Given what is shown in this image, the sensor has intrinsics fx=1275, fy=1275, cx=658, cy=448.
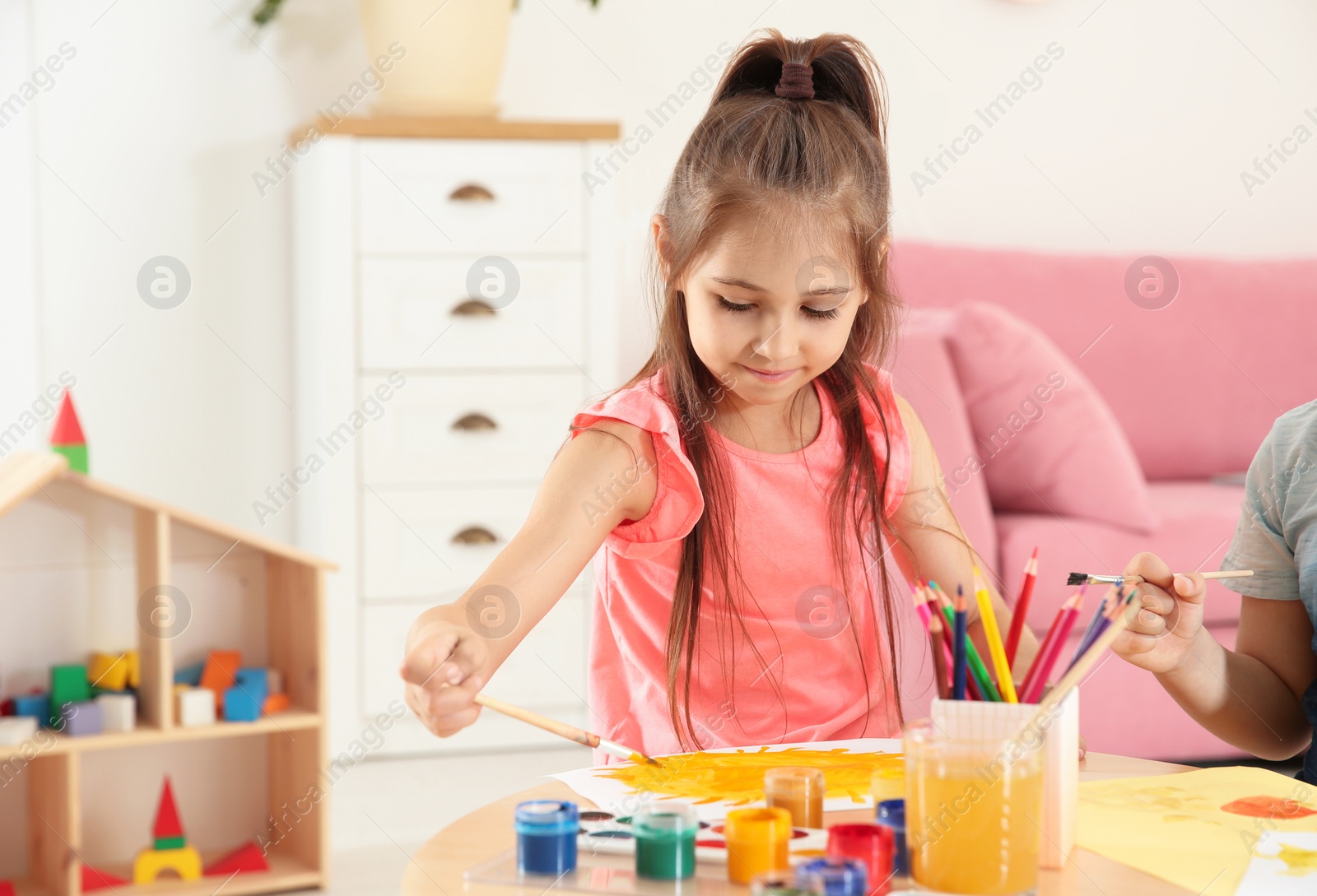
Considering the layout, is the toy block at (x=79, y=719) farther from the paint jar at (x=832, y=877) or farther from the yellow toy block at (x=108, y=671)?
the paint jar at (x=832, y=877)

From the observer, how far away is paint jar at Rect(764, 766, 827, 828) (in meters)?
0.69

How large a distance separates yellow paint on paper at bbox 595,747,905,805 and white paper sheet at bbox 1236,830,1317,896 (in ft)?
0.67

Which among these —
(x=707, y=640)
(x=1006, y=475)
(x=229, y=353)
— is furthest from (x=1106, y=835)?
(x=229, y=353)

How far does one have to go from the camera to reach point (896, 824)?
Result: 0.67 m

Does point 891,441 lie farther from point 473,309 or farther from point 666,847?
point 473,309

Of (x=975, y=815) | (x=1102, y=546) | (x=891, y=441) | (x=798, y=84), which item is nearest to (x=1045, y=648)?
(x=975, y=815)

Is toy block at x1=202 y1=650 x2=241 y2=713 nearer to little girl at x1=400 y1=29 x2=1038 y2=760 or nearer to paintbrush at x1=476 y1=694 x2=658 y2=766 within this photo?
little girl at x1=400 y1=29 x2=1038 y2=760

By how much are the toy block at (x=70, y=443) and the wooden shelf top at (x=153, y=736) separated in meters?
0.34

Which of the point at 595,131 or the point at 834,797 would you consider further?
the point at 595,131

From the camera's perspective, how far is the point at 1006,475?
2.23 m

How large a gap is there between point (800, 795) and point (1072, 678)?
16 centimetres

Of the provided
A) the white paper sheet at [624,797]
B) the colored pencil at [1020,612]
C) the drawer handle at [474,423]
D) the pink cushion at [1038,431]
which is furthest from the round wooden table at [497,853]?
the drawer handle at [474,423]

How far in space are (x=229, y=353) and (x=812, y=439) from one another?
74.1 inches

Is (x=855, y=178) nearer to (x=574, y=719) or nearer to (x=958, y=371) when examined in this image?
(x=958, y=371)
